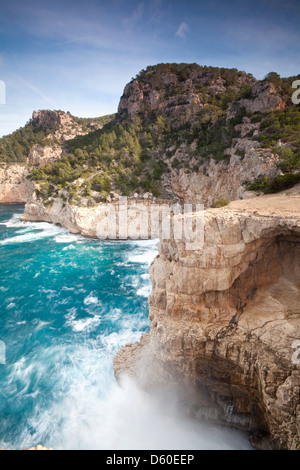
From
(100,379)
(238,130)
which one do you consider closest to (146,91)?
(238,130)

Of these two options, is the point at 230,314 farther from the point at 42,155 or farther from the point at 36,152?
the point at 36,152

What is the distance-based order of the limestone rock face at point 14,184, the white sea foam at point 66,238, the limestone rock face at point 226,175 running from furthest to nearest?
1. the limestone rock face at point 14,184
2. the white sea foam at point 66,238
3. the limestone rock face at point 226,175

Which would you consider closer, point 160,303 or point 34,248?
point 160,303

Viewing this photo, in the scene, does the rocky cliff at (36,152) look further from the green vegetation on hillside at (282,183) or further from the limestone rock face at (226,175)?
the green vegetation on hillside at (282,183)

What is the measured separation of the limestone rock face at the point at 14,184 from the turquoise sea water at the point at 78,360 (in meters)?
44.5

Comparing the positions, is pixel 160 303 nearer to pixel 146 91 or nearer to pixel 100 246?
pixel 100 246

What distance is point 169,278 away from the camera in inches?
340

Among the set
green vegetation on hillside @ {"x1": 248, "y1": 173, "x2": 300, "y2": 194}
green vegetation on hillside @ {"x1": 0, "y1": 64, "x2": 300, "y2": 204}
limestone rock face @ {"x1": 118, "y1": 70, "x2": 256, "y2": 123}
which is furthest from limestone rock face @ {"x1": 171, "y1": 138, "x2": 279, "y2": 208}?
limestone rock face @ {"x1": 118, "y1": 70, "x2": 256, "y2": 123}

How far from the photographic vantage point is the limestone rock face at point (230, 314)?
287 inches

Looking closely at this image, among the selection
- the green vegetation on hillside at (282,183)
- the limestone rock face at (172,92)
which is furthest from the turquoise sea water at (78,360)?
the limestone rock face at (172,92)

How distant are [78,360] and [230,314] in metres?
10.1

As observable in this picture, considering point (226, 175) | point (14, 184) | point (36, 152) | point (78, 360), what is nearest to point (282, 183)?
point (226, 175)

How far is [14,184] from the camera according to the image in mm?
60000

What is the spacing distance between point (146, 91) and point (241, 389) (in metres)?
65.2
